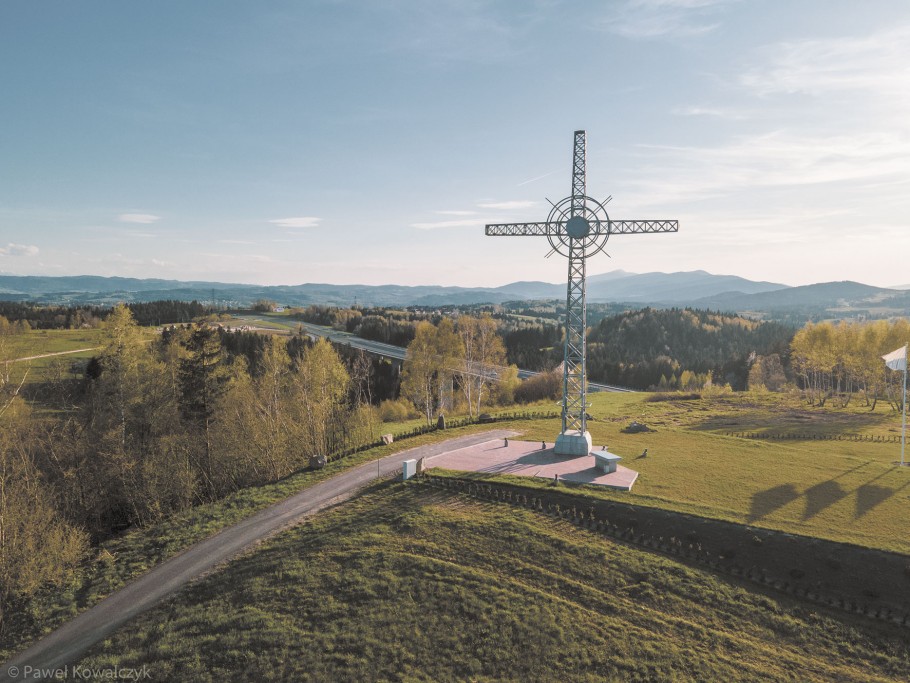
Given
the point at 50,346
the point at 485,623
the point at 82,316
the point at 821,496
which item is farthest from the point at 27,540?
the point at 82,316

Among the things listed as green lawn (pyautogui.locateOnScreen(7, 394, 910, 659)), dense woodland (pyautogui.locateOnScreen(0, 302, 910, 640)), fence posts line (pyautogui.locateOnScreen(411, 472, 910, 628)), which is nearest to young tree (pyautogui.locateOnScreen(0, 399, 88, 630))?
dense woodland (pyautogui.locateOnScreen(0, 302, 910, 640))

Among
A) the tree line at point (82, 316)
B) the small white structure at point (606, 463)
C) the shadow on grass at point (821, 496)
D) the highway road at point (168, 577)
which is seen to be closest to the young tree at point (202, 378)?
the highway road at point (168, 577)

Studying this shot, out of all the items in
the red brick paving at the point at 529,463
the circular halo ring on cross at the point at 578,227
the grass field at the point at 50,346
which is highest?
the circular halo ring on cross at the point at 578,227

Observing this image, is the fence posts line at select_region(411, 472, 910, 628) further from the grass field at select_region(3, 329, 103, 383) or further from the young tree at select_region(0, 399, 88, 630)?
the grass field at select_region(3, 329, 103, 383)

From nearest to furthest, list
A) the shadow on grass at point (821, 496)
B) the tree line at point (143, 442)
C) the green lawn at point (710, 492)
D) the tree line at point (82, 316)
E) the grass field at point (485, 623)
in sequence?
1. the grass field at point (485, 623)
2. the green lawn at point (710, 492)
3. the shadow on grass at point (821, 496)
4. the tree line at point (143, 442)
5. the tree line at point (82, 316)

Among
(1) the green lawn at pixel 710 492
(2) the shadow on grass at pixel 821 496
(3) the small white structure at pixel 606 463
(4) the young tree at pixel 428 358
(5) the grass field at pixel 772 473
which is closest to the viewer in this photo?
(1) the green lawn at pixel 710 492

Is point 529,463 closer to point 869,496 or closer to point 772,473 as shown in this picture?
point 772,473

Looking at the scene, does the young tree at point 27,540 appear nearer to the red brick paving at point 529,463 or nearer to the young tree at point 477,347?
the red brick paving at point 529,463
